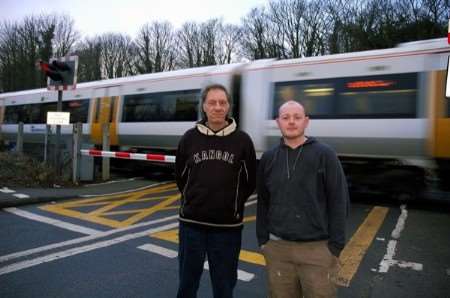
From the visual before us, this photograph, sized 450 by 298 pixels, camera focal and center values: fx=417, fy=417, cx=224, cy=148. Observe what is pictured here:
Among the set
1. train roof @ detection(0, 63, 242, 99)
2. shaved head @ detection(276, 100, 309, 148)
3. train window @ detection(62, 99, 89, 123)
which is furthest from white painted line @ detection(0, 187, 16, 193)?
shaved head @ detection(276, 100, 309, 148)

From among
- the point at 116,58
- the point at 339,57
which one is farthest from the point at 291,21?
the point at 339,57

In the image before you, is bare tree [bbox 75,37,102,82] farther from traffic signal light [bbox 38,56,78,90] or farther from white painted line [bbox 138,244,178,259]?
white painted line [bbox 138,244,178,259]

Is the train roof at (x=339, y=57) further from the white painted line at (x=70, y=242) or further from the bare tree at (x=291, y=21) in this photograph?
the bare tree at (x=291, y=21)

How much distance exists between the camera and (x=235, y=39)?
49.9 metres

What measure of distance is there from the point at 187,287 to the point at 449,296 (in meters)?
2.49

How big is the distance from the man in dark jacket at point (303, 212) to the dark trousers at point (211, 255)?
1.04 ft

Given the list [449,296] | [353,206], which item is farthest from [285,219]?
[353,206]

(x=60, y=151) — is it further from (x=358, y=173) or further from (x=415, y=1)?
(x=415, y=1)

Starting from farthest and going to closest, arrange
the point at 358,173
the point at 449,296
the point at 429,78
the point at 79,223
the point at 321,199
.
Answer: the point at 358,173, the point at 429,78, the point at 79,223, the point at 449,296, the point at 321,199

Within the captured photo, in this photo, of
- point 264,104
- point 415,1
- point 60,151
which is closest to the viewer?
point 264,104

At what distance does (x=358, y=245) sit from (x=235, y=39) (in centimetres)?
4680

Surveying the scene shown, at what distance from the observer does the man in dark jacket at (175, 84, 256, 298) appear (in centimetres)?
→ 272

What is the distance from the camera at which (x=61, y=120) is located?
32.3 ft

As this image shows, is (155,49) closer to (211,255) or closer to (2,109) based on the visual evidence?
(2,109)
